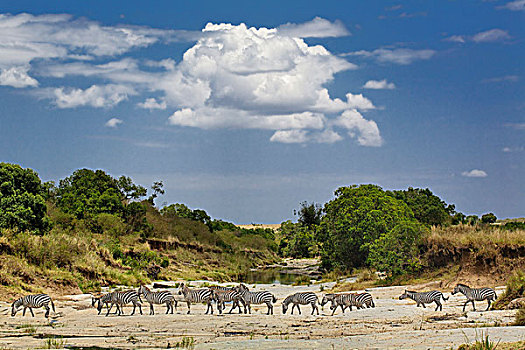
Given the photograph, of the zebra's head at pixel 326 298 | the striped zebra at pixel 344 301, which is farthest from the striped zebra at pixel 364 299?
the zebra's head at pixel 326 298

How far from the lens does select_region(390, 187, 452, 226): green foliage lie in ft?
266

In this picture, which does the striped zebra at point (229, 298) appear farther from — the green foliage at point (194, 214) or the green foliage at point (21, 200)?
the green foliage at point (194, 214)

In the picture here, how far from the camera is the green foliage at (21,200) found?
127ft

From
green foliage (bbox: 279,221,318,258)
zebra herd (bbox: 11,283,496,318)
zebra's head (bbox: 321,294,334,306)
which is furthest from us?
green foliage (bbox: 279,221,318,258)

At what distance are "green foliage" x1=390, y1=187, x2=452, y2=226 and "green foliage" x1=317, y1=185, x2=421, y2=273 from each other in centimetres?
2241

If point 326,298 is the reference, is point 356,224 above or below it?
above

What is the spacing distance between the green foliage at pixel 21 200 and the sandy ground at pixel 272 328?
40.0ft

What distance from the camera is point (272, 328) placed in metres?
20.6

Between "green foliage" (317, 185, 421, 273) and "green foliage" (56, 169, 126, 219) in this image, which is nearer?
"green foliage" (317, 185, 421, 273)

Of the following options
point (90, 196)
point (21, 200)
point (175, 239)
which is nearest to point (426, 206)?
point (175, 239)

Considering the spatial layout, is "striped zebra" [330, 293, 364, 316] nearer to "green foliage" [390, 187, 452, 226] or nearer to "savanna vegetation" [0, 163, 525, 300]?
"savanna vegetation" [0, 163, 525, 300]

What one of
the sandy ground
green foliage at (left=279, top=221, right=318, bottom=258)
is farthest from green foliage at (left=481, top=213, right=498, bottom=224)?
the sandy ground

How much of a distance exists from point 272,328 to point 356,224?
3222 cm

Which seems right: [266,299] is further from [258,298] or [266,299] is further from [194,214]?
[194,214]
